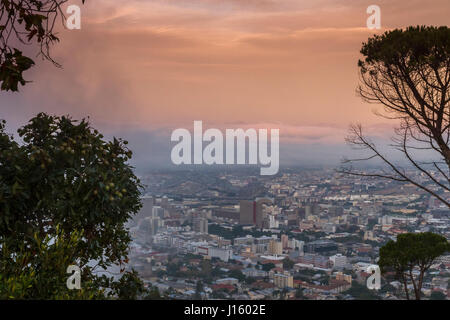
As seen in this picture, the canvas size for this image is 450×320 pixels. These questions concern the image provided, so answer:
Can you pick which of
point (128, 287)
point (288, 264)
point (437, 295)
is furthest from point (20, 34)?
point (437, 295)

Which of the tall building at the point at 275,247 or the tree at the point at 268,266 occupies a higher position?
the tall building at the point at 275,247

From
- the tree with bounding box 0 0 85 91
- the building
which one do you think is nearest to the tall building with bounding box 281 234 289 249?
the building

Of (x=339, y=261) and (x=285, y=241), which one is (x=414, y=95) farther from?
(x=285, y=241)

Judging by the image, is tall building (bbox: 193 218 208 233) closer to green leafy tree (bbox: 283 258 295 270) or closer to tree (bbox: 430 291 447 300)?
green leafy tree (bbox: 283 258 295 270)

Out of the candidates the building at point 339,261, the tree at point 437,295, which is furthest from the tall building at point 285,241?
the tree at point 437,295

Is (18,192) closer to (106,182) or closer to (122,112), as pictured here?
(106,182)

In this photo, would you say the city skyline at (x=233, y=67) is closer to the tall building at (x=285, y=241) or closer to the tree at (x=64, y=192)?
the tall building at (x=285, y=241)

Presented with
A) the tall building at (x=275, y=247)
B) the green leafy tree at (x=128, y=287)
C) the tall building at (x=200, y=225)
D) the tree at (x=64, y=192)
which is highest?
the tree at (x=64, y=192)
